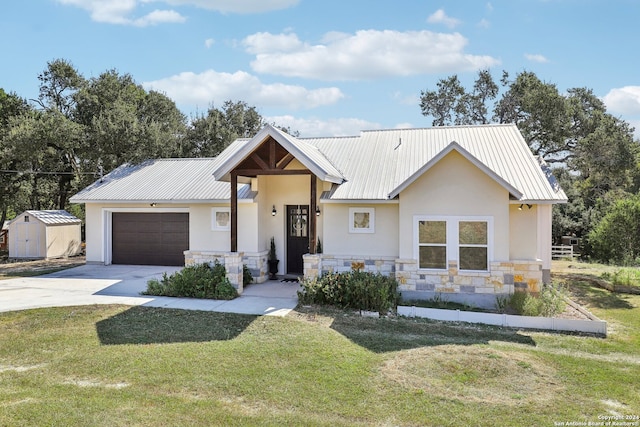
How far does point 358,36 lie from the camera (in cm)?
1554

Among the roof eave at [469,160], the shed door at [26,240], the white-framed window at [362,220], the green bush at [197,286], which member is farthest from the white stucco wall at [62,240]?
the roof eave at [469,160]

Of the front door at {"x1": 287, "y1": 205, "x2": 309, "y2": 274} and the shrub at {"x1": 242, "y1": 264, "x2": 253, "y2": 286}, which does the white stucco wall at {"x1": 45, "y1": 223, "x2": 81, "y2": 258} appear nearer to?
the shrub at {"x1": 242, "y1": 264, "x2": 253, "y2": 286}

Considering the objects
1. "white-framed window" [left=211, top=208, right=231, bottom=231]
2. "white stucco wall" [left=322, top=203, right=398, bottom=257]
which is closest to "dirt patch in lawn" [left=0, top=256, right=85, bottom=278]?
"white-framed window" [left=211, top=208, right=231, bottom=231]

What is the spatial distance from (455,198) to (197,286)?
7.60 metres

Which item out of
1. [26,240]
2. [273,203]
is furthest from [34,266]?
[273,203]

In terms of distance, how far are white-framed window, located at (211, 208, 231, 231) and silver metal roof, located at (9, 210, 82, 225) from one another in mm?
11165

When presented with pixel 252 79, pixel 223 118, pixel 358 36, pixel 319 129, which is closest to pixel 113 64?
pixel 223 118

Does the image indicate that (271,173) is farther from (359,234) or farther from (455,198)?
(455,198)

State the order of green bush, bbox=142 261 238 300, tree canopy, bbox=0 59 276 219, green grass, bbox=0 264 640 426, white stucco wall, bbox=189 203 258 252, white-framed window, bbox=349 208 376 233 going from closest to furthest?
green grass, bbox=0 264 640 426 → green bush, bbox=142 261 238 300 → white-framed window, bbox=349 208 376 233 → white stucco wall, bbox=189 203 258 252 → tree canopy, bbox=0 59 276 219

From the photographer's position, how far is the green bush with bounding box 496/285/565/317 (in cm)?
1043

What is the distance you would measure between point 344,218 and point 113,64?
82.5ft

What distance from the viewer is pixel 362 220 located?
13.2 meters

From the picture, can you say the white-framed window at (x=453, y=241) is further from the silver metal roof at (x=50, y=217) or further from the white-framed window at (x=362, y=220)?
the silver metal roof at (x=50, y=217)

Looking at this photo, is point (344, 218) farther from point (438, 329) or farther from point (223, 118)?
point (223, 118)
